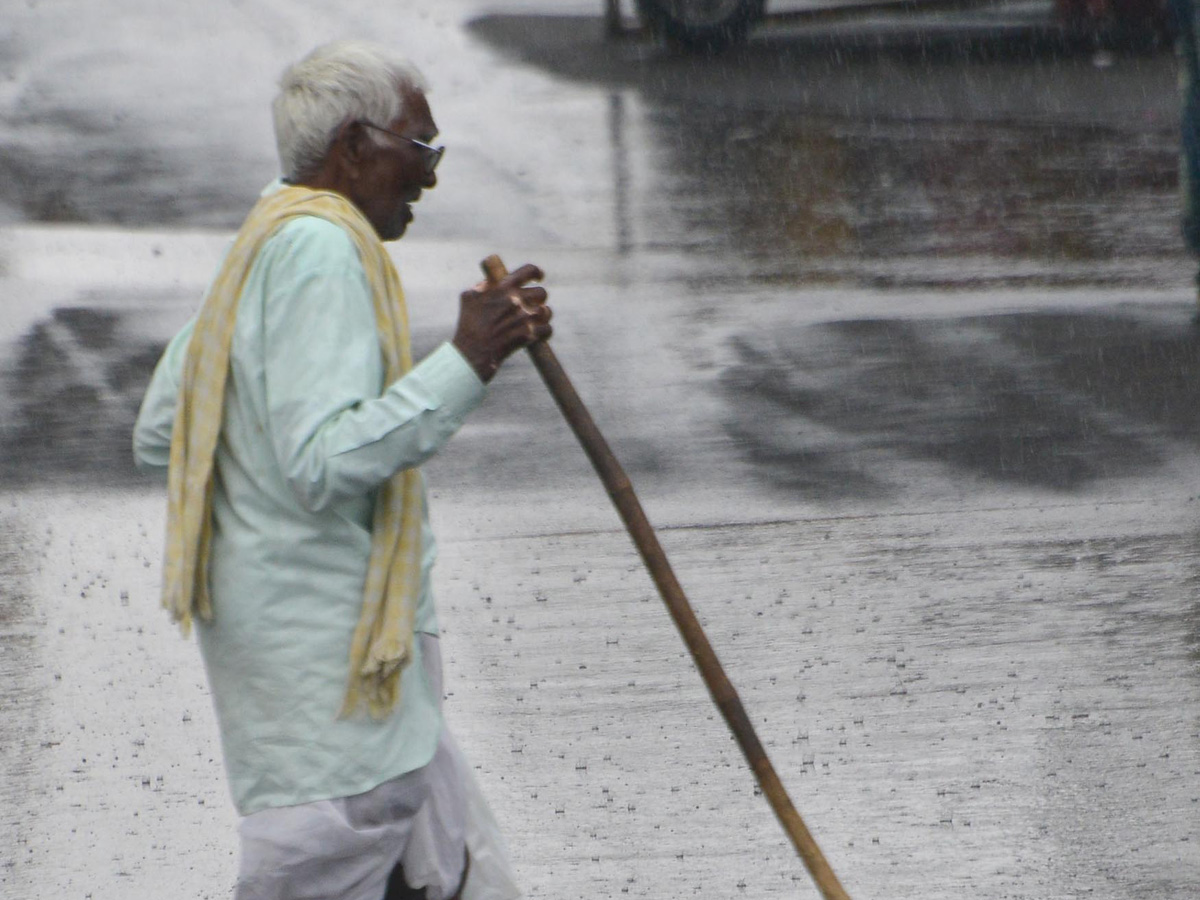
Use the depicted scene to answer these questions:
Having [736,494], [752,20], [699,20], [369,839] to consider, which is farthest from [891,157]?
[369,839]

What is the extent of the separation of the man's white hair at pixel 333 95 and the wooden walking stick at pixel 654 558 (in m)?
0.29

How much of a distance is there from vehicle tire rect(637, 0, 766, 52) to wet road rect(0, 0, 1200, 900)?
173 centimetres

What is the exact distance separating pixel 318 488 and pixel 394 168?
0.54 meters

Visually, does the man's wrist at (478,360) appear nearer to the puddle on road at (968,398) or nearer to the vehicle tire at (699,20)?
the puddle on road at (968,398)

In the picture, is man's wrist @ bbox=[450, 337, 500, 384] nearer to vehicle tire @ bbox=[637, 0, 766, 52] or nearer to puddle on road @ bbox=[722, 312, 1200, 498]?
puddle on road @ bbox=[722, 312, 1200, 498]

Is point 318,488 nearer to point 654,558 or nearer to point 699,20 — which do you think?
point 654,558

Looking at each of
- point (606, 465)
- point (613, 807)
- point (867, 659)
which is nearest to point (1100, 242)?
point (867, 659)

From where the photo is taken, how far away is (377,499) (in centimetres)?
295

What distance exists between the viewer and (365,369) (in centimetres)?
281

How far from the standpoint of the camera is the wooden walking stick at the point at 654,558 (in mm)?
3027

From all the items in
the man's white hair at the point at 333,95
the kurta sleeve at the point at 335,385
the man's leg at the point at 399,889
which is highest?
the man's white hair at the point at 333,95

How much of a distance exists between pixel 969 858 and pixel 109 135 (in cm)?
1055

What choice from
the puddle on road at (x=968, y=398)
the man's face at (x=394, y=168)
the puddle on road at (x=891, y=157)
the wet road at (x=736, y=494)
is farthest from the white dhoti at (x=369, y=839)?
the puddle on road at (x=891, y=157)

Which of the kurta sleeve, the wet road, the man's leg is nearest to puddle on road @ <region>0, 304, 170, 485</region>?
the wet road
